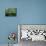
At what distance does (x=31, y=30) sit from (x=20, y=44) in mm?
469

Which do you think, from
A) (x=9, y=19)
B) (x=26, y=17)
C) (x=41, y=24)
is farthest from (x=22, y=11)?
(x=41, y=24)

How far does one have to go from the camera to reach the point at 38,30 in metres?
3.15

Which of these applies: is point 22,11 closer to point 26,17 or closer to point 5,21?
point 26,17

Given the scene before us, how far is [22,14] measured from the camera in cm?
331

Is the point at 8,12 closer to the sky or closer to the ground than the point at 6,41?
closer to the sky

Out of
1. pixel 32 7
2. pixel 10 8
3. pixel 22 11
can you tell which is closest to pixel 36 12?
pixel 32 7

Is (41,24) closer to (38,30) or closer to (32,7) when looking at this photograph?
(38,30)

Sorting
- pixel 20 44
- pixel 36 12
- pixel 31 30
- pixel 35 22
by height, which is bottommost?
pixel 20 44

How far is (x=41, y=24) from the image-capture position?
10.6 ft

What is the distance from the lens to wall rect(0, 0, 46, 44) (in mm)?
3291

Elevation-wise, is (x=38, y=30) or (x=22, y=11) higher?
(x=22, y=11)

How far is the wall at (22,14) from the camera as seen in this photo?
130 inches

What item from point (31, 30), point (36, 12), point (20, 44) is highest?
point (36, 12)

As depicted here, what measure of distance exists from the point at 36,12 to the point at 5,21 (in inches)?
35.2
